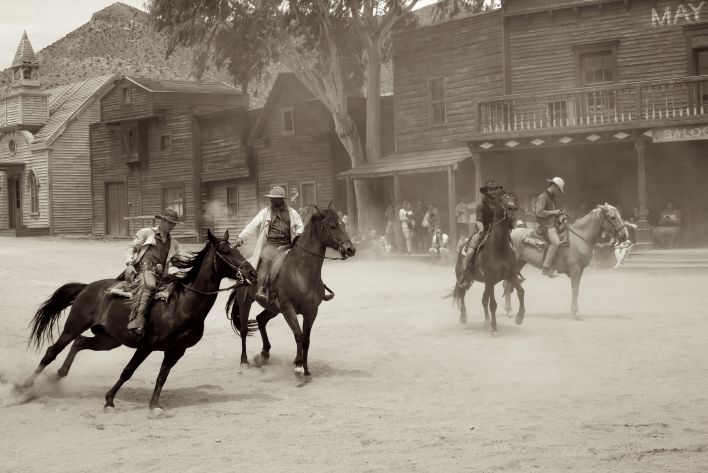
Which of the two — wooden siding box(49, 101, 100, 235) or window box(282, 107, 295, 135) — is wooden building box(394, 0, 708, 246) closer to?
window box(282, 107, 295, 135)

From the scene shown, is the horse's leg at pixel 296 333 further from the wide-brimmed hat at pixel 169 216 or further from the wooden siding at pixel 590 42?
the wooden siding at pixel 590 42

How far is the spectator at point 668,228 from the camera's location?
25.0 metres

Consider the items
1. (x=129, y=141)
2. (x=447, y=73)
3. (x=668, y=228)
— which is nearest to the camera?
(x=668, y=228)

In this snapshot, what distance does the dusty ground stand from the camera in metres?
6.98

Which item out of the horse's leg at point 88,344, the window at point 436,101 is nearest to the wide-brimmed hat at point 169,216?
the horse's leg at point 88,344

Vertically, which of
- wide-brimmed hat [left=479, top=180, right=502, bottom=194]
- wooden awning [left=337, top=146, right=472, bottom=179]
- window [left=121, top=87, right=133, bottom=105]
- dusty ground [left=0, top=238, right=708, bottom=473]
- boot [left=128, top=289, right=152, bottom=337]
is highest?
window [left=121, top=87, right=133, bottom=105]

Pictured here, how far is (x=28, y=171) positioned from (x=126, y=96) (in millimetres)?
8325

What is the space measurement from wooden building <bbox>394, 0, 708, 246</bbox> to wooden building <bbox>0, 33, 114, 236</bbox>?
24.3m

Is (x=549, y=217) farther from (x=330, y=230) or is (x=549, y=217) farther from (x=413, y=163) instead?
(x=413, y=163)

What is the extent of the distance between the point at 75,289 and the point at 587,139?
18078 millimetres

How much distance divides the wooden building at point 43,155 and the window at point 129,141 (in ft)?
13.7

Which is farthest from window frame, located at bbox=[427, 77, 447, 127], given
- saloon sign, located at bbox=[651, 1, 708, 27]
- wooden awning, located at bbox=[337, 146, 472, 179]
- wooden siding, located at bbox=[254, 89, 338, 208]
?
saloon sign, located at bbox=[651, 1, 708, 27]

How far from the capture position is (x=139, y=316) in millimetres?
8977

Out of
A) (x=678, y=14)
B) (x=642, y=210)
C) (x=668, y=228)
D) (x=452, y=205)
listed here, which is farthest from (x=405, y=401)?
(x=678, y=14)
